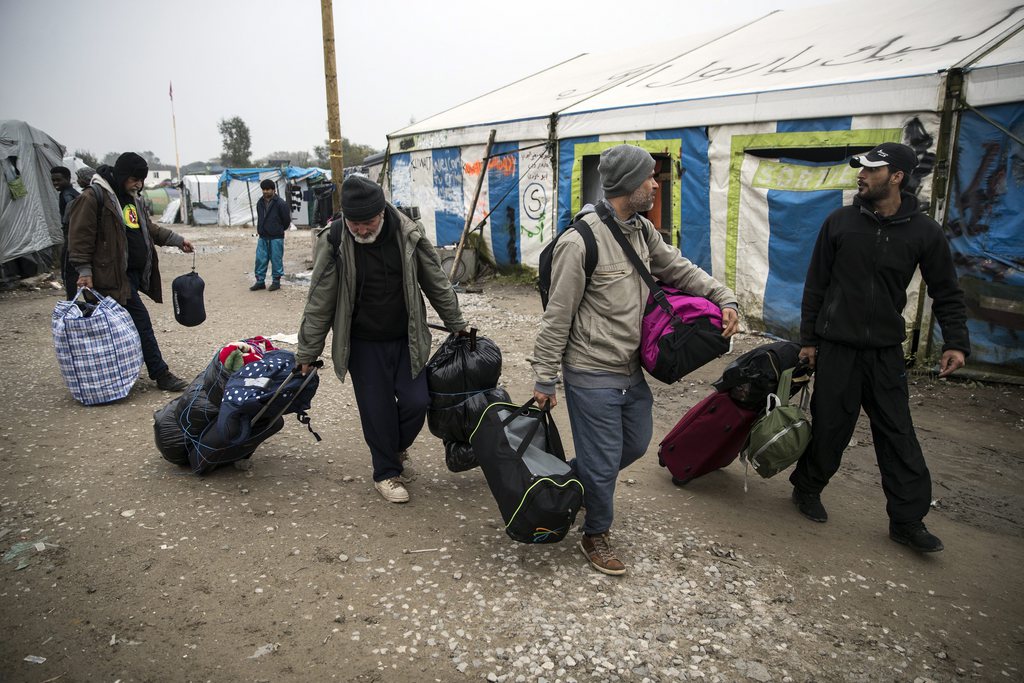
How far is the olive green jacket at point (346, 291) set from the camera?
3.41 metres

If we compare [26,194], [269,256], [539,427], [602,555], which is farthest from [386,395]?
[26,194]

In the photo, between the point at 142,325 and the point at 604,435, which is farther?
the point at 142,325

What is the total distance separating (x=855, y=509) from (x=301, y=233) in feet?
70.1

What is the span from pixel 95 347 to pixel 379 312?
292 centimetres

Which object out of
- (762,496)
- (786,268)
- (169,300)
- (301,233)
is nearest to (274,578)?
(762,496)

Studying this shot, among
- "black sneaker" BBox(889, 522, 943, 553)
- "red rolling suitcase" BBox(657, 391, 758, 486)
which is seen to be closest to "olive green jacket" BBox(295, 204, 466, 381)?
"red rolling suitcase" BBox(657, 391, 758, 486)

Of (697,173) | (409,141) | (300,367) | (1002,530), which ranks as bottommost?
(1002,530)

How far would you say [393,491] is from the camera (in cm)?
373

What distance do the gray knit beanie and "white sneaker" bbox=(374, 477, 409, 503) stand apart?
2.06 m

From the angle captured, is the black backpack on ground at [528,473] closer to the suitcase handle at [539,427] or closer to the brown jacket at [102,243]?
the suitcase handle at [539,427]

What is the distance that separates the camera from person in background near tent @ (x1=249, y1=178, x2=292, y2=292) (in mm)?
10805

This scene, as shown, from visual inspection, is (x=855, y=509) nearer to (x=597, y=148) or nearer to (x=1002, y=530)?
(x=1002, y=530)

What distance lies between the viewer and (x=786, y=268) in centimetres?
730

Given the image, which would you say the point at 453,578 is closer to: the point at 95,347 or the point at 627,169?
the point at 627,169
